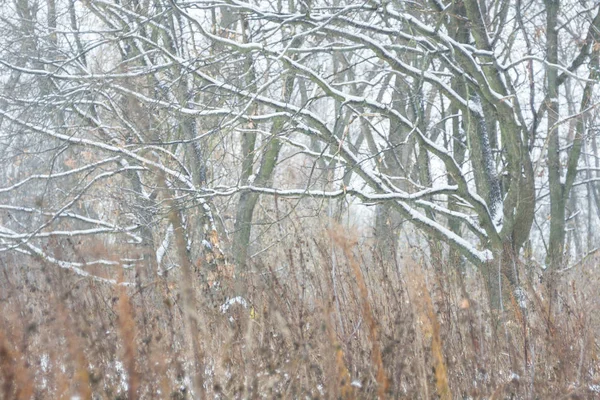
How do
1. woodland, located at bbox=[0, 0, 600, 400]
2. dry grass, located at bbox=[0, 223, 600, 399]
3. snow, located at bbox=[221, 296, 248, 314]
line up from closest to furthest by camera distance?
dry grass, located at bbox=[0, 223, 600, 399], woodland, located at bbox=[0, 0, 600, 400], snow, located at bbox=[221, 296, 248, 314]

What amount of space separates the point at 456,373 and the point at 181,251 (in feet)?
7.42

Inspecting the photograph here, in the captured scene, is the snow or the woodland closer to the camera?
the woodland

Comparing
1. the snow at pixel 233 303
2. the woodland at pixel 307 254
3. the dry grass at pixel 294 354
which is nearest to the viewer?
the dry grass at pixel 294 354

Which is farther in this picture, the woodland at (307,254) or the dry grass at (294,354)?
the woodland at (307,254)

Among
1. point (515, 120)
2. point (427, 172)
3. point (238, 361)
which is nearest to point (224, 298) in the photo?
point (238, 361)

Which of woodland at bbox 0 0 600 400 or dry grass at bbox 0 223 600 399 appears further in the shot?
woodland at bbox 0 0 600 400

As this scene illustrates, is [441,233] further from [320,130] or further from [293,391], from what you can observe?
[293,391]

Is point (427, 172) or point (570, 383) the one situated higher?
point (427, 172)

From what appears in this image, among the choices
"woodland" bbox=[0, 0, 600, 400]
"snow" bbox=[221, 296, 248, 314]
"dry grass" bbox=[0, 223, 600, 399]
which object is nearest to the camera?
"dry grass" bbox=[0, 223, 600, 399]

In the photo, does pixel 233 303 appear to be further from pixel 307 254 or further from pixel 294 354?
pixel 294 354

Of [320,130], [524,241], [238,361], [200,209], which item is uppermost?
[320,130]

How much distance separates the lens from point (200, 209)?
29.5 ft

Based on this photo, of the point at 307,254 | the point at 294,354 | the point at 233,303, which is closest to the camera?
the point at 294,354

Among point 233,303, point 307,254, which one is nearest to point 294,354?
point 233,303
